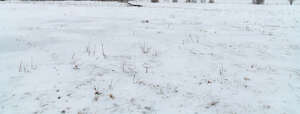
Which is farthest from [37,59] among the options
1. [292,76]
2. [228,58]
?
[292,76]

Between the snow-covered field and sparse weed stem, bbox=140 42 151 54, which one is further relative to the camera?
sparse weed stem, bbox=140 42 151 54

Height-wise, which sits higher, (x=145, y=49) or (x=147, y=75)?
(x=145, y=49)

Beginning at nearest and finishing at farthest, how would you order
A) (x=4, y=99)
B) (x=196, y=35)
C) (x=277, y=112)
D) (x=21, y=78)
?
(x=277, y=112), (x=4, y=99), (x=21, y=78), (x=196, y=35)

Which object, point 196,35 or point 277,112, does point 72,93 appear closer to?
point 277,112

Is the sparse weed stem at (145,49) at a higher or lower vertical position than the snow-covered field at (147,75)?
higher

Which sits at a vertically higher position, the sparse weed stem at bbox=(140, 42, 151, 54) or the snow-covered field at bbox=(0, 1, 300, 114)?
the sparse weed stem at bbox=(140, 42, 151, 54)

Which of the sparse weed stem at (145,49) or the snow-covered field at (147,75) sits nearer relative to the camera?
the snow-covered field at (147,75)

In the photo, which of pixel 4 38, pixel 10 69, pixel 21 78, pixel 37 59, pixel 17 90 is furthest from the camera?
pixel 4 38

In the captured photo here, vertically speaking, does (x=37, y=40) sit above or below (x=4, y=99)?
above

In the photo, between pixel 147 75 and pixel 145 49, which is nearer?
pixel 147 75

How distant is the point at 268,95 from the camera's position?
3.12m

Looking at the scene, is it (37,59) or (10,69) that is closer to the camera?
(10,69)

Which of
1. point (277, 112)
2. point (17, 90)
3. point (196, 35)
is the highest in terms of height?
point (196, 35)

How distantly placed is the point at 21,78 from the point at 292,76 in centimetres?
493
